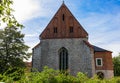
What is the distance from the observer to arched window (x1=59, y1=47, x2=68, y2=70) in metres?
33.9

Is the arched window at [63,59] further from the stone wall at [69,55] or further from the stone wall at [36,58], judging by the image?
the stone wall at [36,58]

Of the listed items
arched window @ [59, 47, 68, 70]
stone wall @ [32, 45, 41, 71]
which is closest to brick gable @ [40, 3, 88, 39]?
stone wall @ [32, 45, 41, 71]

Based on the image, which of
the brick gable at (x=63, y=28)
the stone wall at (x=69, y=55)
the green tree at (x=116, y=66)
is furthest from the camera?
the green tree at (x=116, y=66)

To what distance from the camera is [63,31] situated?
1372 inches

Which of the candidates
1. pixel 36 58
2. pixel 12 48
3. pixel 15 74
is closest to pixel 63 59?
pixel 36 58

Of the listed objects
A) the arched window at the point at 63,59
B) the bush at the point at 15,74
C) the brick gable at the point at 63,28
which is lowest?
the bush at the point at 15,74

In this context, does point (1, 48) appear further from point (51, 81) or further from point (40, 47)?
point (51, 81)

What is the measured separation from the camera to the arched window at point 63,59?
33.9 m

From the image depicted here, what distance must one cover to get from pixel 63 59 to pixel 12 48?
9.25 m

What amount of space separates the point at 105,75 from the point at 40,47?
41.8 ft

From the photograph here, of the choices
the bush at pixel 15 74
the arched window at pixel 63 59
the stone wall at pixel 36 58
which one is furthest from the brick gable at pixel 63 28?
the bush at pixel 15 74

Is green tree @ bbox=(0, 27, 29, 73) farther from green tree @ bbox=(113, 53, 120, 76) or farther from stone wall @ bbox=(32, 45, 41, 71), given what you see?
green tree @ bbox=(113, 53, 120, 76)

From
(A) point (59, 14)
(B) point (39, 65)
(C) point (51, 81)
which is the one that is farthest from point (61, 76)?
(A) point (59, 14)

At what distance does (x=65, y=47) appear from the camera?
3428cm
